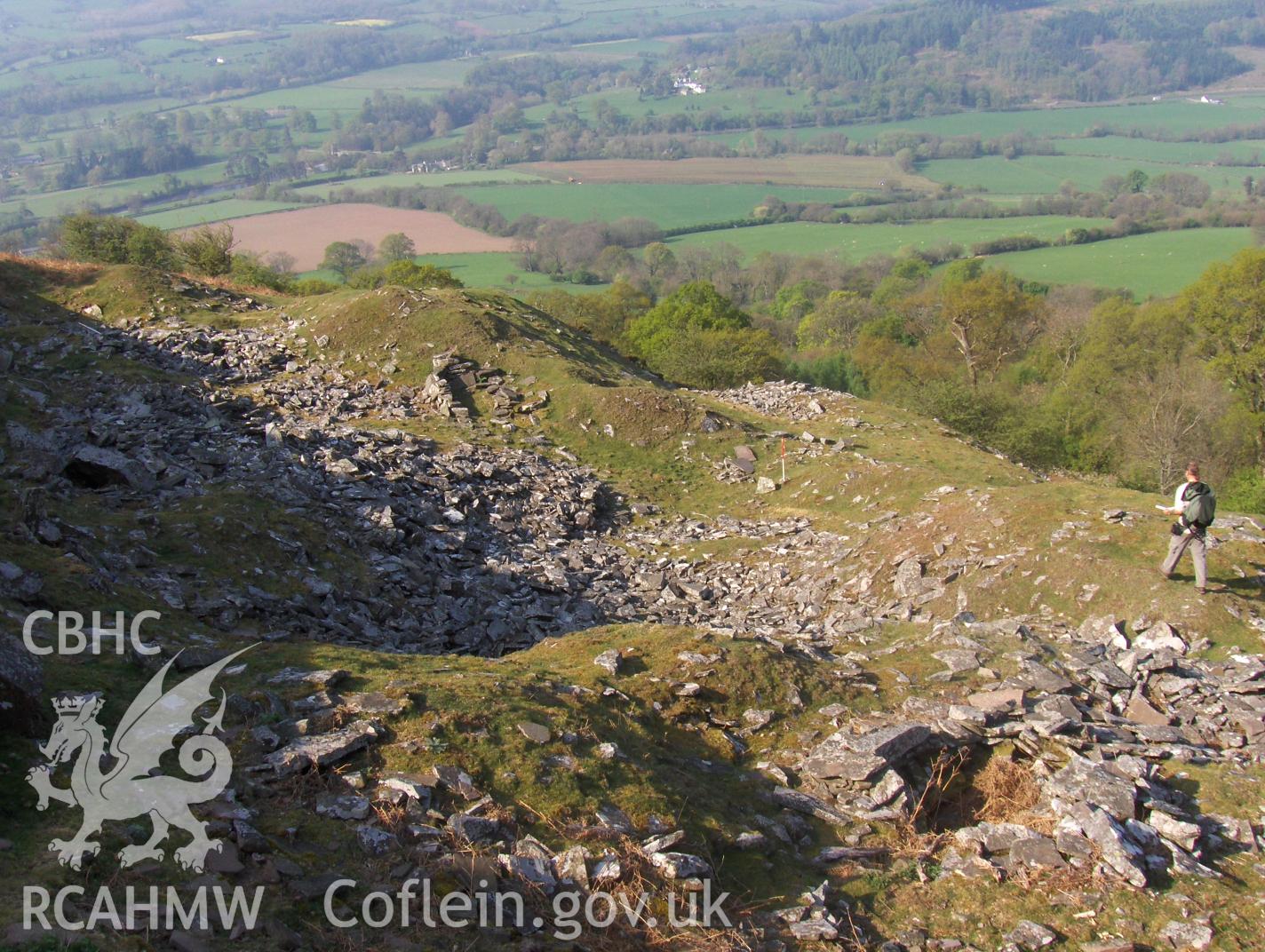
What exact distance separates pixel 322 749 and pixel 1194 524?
14686 mm

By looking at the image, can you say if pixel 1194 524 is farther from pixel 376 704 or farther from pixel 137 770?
pixel 137 770

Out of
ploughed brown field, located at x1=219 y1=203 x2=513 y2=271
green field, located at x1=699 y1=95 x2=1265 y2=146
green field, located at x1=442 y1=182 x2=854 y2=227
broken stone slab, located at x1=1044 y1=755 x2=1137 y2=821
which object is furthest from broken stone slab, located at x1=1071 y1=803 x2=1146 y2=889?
green field, located at x1=699 y1=95 x2=1265 y2=146

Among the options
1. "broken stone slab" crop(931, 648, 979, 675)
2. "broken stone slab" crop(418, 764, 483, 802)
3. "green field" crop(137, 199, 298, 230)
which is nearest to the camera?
"broken stone slab" crop(418, 764, 483, 802)

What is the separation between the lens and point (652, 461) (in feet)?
90.6

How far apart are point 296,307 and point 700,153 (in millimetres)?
143356

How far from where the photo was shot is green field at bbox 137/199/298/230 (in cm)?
10938

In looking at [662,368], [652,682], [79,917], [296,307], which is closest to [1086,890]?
[652,682]

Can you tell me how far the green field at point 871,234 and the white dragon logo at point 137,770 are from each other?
104139mm

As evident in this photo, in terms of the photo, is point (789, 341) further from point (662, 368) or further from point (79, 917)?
point (79, 917)

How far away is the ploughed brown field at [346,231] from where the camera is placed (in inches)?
3841

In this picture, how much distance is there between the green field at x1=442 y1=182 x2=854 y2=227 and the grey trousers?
109452mm

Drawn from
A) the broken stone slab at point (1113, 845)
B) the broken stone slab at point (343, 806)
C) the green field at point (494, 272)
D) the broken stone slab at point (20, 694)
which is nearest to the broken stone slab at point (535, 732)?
the broken stone slab at point (343, 806)

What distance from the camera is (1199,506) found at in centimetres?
1540

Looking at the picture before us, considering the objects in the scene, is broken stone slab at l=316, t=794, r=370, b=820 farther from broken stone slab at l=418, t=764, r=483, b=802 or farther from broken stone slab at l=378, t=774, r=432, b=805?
broken stone slab at l=418, t=764, r=483, b=802
